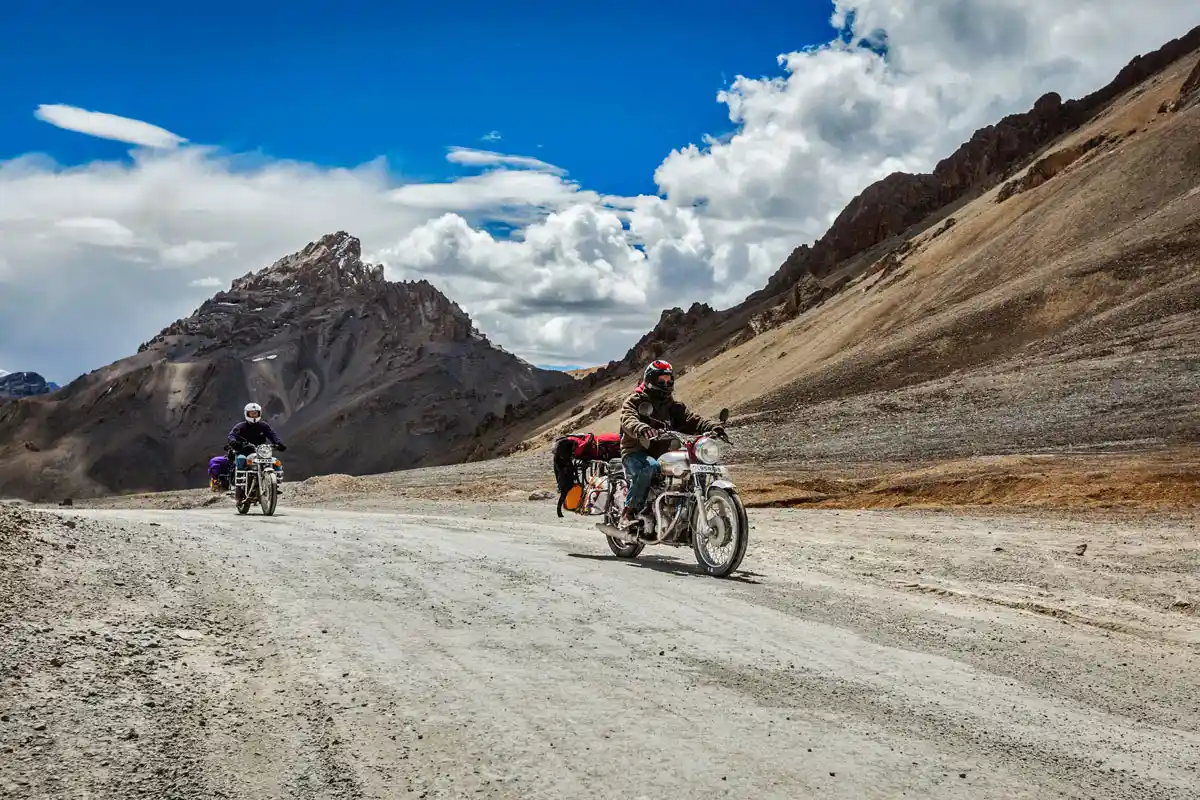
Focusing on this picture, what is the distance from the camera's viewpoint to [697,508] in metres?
11.0

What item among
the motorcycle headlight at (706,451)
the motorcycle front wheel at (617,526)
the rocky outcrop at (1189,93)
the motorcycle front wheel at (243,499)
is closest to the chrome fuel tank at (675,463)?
the motorcycle headlight at (706,451)

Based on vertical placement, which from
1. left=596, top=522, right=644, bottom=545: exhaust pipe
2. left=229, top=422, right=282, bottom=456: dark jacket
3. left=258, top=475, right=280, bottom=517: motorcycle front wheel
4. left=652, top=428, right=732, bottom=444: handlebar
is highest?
left=229, top=422, right=282, bottom=456: dark jacket

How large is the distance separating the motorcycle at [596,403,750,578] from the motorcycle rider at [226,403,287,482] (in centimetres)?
1034

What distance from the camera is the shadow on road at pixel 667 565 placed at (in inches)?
→ 416

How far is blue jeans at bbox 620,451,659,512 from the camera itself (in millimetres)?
11594

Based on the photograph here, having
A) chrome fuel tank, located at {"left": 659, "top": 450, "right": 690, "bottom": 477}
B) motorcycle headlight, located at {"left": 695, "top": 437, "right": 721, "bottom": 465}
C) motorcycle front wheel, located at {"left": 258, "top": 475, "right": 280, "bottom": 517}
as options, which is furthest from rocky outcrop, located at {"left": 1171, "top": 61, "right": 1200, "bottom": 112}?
motorcycle headlight, located at {"left": 695, "top": 437, "right": 721, "bottom": 465}

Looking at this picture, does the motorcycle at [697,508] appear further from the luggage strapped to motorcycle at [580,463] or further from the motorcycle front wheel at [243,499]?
the motorcycle front wheel at [243,499]

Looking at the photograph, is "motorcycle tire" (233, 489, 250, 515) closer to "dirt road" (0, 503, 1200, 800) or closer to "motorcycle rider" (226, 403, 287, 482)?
"motorcycle rider" (226, 403, 287, 482)

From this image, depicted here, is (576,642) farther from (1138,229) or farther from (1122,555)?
(1138,229)

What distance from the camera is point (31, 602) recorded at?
6.94m

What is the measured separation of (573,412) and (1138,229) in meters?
50.8

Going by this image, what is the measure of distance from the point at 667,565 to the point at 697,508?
0.97m

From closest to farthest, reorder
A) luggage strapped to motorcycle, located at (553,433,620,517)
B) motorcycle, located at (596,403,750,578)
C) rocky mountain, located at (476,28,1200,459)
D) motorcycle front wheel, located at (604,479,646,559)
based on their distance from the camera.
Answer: motorcycle, located at (596,403,750,578) < motorcycle front wheel, located at (604,479,646,559) < luggage strapped to motorcycle, located at (553,433,620,517) < rocky mountain, located at (476,28,1200,459)

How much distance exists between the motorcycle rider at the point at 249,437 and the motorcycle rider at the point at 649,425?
10.2 meters
